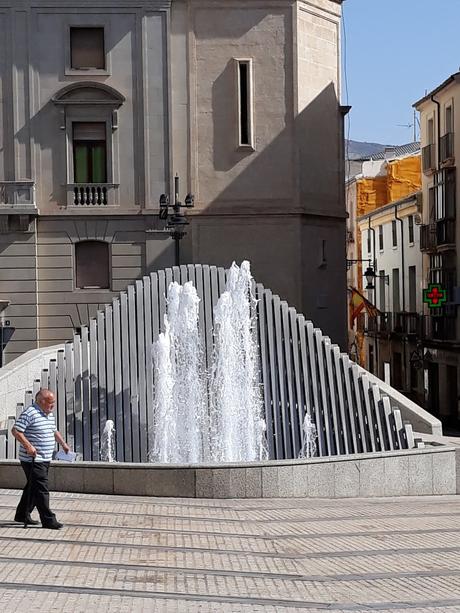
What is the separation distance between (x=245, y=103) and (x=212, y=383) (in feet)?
56.7

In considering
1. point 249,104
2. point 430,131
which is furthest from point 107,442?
point 430,131

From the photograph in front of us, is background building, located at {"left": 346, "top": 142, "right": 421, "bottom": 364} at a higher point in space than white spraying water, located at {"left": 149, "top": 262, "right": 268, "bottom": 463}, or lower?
higher

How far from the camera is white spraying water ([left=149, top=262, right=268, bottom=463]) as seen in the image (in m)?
20.6

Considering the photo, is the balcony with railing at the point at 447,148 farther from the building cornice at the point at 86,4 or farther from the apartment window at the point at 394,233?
the building cornice at the point at 86,4

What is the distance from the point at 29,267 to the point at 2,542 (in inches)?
923

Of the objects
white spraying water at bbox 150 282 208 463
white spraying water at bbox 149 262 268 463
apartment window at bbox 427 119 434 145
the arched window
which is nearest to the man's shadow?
white spraying water at bbox 150 282 208 463

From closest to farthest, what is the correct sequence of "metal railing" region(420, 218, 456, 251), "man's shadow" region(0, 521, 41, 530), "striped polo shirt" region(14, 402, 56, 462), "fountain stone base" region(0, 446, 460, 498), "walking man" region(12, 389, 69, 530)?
"walking man" region(12, 389, 69, 530) → "striped polo shirt" region(14, 402, 56, 462) → "man's shadow" region(0, 521, 41, 530) → "fountain stone base" region(0, 446, 460, 498) → "metal railing" region(420, 218, 456, 251)

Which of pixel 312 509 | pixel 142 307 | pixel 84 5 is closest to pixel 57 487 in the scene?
pixel 312 509

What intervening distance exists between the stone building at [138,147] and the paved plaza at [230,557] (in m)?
19.8

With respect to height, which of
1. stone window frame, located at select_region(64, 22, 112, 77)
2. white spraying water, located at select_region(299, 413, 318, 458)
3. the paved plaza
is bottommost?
the paved plaza

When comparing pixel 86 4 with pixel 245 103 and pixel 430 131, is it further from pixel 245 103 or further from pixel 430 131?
pixel 430 131

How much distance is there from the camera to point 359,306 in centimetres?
6222

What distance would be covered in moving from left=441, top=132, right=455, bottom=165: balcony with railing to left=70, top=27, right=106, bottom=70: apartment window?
18.3m

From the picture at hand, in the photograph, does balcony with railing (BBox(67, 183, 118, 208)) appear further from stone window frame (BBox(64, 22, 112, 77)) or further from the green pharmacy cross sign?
the green pharmacy cross sign
